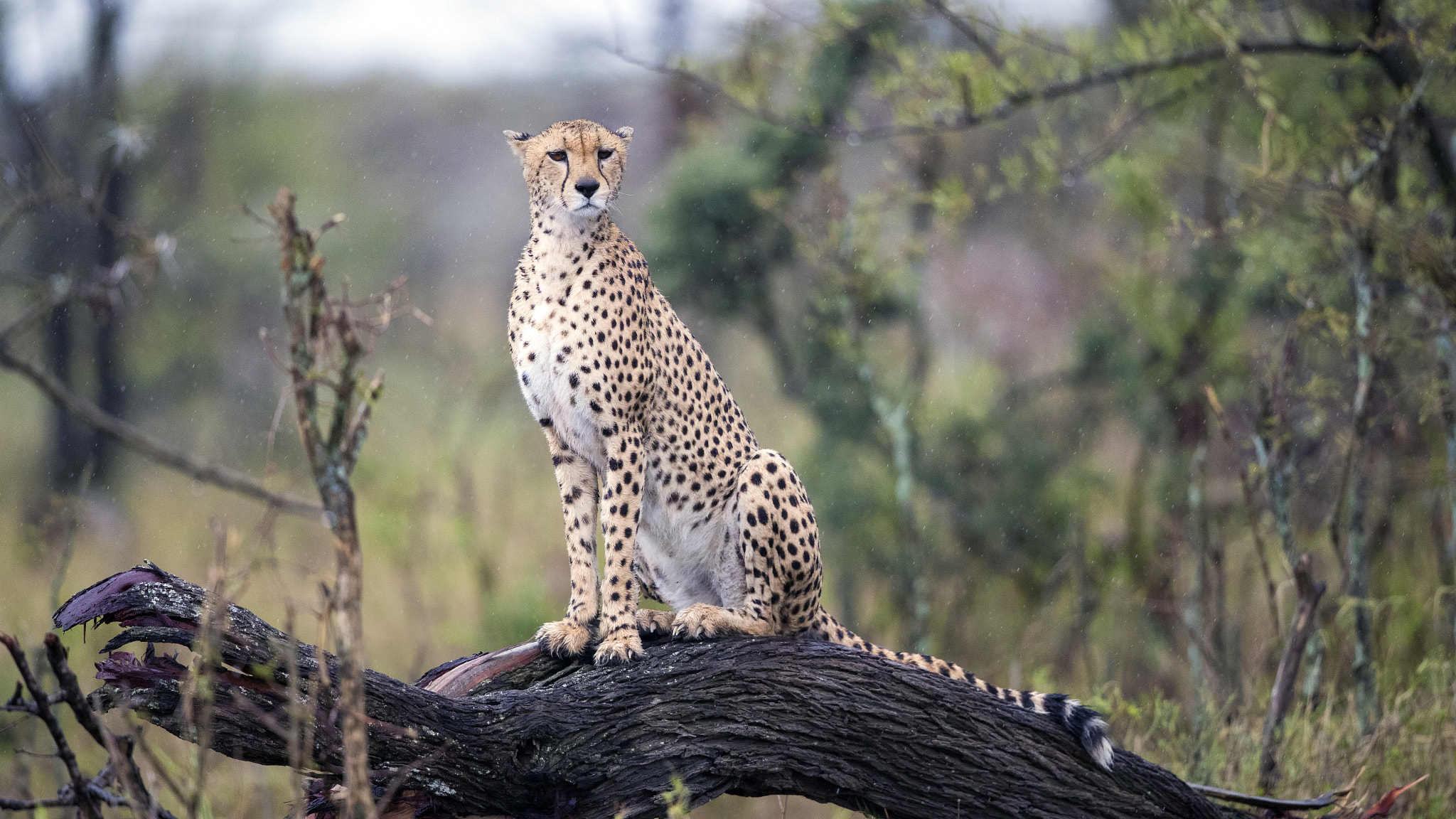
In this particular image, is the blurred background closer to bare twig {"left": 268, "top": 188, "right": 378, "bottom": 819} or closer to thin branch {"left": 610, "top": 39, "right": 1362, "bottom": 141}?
thin branch {"left": 610, "top": 39, "right": 1362, "bottom": 141}

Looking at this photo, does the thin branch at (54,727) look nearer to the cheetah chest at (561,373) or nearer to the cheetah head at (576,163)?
the cheetah chest at (561,373)

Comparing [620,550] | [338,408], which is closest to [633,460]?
[620,550]

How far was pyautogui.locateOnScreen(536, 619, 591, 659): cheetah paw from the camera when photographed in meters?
3.25

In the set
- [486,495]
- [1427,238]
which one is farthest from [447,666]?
[486,495]

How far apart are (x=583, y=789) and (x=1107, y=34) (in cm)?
863

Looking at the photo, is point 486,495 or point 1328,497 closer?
point 1328,497

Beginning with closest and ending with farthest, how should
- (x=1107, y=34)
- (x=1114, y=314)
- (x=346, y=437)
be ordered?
(x=346, y=437), (x=1114, y=314), (x=1107, y=34)

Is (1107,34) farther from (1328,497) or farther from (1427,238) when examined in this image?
(1427,238)

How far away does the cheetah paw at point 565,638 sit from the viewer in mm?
3254

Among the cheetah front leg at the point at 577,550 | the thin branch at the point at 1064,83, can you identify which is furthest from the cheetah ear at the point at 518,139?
the thin branch at the point at 1064,83

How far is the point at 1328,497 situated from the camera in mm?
7008

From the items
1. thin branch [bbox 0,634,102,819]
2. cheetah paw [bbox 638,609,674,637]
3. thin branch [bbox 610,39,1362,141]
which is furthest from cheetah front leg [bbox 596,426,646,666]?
thin branch [bbox 610,39,1362,141]

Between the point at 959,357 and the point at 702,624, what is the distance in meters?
7.21

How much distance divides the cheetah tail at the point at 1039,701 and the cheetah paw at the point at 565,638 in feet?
2.42
